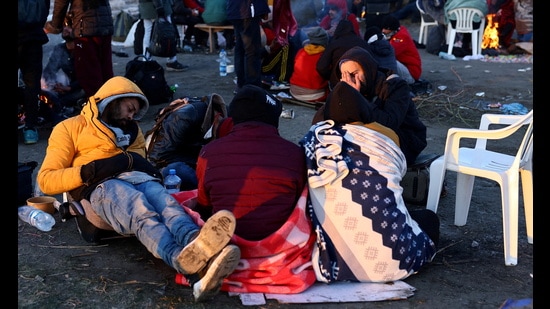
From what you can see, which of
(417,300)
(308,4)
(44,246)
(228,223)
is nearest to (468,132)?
(417,300)

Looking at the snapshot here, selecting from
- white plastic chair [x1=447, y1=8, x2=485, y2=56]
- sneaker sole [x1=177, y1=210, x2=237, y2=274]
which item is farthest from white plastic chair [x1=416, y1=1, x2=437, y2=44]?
sneaker sole [x1=177, y1=210, x2=237, y2=274]

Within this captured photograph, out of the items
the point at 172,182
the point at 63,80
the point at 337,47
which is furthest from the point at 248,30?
the point at 172,182

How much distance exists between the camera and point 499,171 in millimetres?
4617

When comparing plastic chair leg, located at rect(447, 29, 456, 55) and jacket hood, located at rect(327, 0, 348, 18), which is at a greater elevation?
jacket hood, located at rect(327, 0, 348, 18)

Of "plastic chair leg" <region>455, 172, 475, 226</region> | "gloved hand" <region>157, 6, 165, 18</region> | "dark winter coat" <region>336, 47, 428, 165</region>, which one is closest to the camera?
"plastic chair leg" <region>455, 172, 475, 226</region>

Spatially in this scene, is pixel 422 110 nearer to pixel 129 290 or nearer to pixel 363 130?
pixel 363 130

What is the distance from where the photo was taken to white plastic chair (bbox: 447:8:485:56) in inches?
535

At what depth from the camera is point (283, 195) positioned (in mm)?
4012

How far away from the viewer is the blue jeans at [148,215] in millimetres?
4027

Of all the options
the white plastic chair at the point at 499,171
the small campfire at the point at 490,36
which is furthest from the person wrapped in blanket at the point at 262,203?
the small campfire at the point at 490,36

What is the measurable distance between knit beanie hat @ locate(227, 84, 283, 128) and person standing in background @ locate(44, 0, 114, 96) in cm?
419

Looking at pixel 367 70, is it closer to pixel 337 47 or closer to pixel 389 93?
pixel 389 93

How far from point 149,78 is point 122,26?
6317 mm

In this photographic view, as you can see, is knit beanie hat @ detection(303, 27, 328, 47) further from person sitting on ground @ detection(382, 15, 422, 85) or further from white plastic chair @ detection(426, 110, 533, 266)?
white plastic chair @ detection(426, 110, 533, 266)
